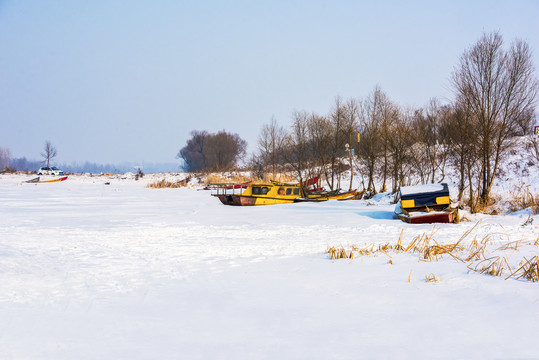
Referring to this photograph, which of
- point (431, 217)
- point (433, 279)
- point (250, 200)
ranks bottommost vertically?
point (433, 279)

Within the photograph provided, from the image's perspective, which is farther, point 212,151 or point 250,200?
point 212,151

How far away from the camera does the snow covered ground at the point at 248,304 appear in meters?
3.23

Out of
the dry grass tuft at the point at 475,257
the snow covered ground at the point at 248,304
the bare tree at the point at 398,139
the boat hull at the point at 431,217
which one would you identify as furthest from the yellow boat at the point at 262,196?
the dry grass tuft at the point at 475,257

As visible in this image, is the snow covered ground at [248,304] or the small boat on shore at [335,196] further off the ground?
the small boat on shore at [335,196]

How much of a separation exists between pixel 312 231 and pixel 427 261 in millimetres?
4907

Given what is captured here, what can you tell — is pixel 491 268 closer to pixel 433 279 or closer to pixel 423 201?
pixel 433 279

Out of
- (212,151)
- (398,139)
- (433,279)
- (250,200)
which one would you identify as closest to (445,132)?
(398,139)

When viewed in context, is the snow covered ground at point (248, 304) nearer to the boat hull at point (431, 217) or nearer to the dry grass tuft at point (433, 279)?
the dry grass tuft at point (433, 279)

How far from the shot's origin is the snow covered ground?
323cm

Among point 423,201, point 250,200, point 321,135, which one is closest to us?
point 423,201

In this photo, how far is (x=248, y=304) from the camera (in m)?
4.51

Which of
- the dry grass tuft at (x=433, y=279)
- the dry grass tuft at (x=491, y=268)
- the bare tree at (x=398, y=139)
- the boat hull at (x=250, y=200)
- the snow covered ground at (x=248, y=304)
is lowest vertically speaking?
the snow covered ground at (x=248, y=304)

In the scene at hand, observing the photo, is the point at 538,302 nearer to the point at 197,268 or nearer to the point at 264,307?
the point at 264,307

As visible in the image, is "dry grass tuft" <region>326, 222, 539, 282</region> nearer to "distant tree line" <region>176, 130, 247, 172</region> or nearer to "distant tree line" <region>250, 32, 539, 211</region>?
"distant tree line" <region>250, 32, 539, 211</region>
